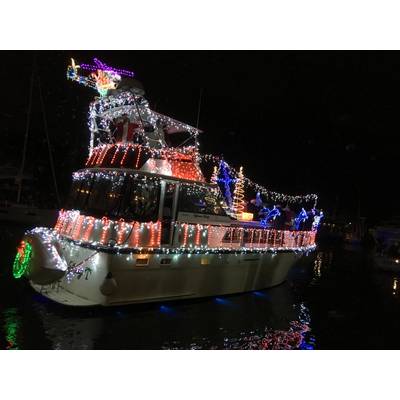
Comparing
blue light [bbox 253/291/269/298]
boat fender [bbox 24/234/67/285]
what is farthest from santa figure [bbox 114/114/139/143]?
blue light [bbox 253/291/269/298]

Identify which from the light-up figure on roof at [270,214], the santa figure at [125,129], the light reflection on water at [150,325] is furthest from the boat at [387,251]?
the santa figure at [125,129]

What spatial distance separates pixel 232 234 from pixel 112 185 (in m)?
3.56

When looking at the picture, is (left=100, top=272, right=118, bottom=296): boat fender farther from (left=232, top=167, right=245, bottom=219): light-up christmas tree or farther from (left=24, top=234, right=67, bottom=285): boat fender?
(left=232, top=167, right=245, bottom=219): light-up christmas tree

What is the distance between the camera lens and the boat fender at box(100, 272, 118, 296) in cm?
751

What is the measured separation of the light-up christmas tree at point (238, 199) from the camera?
13661 mm

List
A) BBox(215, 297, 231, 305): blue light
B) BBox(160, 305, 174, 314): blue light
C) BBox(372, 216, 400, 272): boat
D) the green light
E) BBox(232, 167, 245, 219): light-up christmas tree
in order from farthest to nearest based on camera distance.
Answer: BBox(372, 216, 400, 272): boat < BBox(232, 167, 245, 219): light-up christmas tree < BBox(215, 297, 231, 305): blue light < BBox(160, 305, 174, 314): blue light < the green light

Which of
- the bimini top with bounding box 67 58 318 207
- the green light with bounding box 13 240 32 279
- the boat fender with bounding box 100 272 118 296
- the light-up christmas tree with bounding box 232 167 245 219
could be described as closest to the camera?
the boat fender with bounding box 100 272 118 296

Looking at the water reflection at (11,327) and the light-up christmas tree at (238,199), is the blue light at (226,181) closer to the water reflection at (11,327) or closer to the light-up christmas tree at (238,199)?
the light-up christmas tree at (238,199)

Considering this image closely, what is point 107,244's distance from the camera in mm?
7871

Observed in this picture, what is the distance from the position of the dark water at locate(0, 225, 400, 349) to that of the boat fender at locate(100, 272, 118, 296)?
2.11 ft

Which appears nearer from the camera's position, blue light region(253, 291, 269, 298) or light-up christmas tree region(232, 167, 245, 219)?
blue light region(253, 291, 269, 298)

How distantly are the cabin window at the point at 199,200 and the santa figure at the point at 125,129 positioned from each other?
1.89 metres

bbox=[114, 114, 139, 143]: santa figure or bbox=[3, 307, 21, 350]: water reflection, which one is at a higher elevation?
bbox=[114, 114, 139, 143]: santa figure

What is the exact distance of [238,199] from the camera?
14008mm
